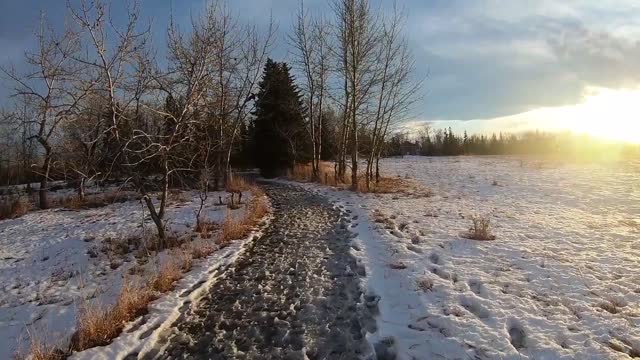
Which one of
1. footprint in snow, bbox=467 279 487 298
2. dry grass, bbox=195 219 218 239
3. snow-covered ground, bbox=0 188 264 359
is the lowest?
snow-covered ground, bbox=0 188 264 359

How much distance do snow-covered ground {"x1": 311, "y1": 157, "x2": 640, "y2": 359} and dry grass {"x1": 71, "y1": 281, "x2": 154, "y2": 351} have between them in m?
3.63

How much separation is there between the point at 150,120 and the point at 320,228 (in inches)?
226

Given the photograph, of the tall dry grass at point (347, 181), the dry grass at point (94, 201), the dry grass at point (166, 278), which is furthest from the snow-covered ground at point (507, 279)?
the dry grass at point (94, 201)

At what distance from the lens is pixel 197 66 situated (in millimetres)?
11859

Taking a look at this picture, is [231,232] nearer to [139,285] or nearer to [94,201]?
[139,285]

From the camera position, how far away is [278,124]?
33.7 m

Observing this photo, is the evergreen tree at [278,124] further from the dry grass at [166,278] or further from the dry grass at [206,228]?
the dry grass at [166,278]

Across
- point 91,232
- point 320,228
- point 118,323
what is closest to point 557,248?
point 320,228

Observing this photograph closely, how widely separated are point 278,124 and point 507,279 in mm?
27839

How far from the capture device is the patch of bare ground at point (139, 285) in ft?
17.8

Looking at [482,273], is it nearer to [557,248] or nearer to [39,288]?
[557,248]

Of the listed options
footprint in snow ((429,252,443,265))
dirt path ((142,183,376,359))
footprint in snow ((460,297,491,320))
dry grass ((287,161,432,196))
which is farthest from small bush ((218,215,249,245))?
dry grass ((287,161,432,196))

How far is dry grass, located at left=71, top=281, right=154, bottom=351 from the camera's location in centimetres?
546

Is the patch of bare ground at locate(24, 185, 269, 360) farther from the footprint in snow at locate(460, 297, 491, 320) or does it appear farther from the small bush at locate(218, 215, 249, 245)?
the footprint in snow at locate(460, 297, 491, 320)
